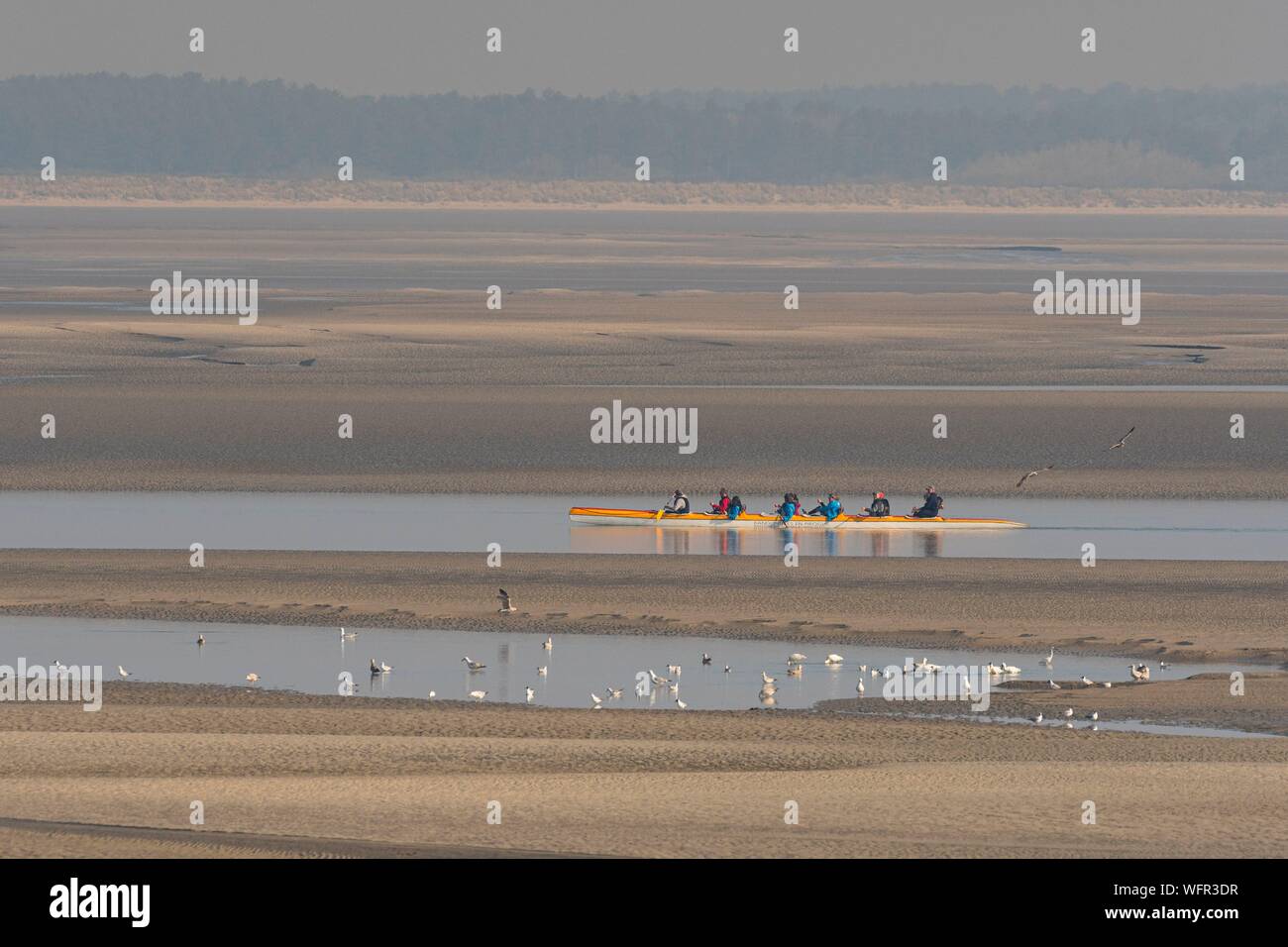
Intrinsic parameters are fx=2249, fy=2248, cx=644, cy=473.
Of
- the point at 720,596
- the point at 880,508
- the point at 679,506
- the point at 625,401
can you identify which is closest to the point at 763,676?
the point at 720,596

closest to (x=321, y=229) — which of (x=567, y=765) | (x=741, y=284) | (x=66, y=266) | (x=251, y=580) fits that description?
(x=66, y=266)

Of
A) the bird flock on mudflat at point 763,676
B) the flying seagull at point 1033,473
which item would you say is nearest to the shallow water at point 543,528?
the flying seagull at point 1033,473

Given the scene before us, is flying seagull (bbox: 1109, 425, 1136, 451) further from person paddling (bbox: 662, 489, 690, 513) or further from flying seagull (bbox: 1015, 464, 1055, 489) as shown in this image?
person paddling (bbox: 662, 489, 690, 513)

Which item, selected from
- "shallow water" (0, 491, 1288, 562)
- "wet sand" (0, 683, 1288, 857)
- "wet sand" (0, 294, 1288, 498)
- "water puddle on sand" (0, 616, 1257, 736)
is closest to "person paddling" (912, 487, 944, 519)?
"shallow water" (0, 491, 1288, 562)

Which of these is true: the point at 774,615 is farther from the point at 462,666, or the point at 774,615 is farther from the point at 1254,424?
the point at 1254,424

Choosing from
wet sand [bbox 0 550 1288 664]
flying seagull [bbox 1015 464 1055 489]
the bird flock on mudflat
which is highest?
flying seagull [bbox 1015 464 1055 489]

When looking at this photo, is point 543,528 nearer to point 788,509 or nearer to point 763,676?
point 788,509
